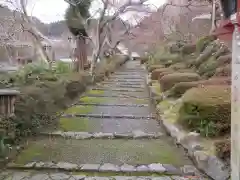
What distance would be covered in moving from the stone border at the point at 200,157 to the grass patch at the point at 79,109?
3.54 meters

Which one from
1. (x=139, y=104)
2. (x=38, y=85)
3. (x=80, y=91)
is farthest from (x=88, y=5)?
(x=38, y=85)

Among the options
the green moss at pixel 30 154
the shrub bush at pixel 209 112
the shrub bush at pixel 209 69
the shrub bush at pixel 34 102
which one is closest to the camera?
the green moss at pixel 30 154

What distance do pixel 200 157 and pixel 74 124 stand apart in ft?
12.2

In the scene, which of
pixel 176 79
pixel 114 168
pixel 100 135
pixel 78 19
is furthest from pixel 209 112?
pixel 78 19

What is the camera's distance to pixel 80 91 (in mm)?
11109

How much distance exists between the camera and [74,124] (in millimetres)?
7059

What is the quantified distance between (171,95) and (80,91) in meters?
4.06

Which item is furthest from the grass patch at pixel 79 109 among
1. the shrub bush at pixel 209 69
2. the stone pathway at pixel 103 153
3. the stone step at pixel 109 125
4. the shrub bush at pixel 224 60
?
the shrub bush at pixel 224 60

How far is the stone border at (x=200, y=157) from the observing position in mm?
3857

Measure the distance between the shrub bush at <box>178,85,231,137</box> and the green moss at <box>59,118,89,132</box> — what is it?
265cm

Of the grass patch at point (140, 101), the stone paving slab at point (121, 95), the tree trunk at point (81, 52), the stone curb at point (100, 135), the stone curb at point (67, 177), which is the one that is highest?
the tree trunk at point (81, 52)

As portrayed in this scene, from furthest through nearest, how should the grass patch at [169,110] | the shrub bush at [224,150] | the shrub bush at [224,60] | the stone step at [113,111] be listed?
the shrub bush at [224,60], the stone step at [113,111], the grass patch at [169,110], the shrub bush at [224,150]

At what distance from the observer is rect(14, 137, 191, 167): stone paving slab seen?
4.72 m

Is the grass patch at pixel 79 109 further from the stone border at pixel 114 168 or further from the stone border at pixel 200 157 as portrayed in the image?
the stone border at pixel 114 168
